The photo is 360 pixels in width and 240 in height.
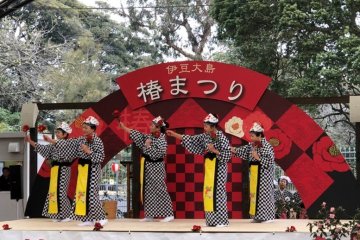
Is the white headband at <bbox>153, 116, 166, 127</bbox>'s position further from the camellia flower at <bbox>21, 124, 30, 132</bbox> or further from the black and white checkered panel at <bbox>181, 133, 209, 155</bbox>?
the camellia flower at <bbox>21, 124, 30, 132</bbox>

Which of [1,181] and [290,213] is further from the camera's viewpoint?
[1,181]

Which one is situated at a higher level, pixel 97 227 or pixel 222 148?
pixel 222 148

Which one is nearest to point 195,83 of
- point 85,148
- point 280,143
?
point 280,143

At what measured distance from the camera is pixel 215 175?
7582 mm

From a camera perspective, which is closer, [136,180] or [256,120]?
Result: [256,120]

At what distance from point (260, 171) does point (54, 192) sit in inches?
100

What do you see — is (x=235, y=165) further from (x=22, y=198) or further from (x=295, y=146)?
(x=22, y=198)

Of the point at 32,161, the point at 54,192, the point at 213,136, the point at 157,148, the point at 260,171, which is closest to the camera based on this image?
the point at 213,136

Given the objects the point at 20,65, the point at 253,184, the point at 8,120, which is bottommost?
the point at 253,184

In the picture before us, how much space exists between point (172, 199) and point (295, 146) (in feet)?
5.60

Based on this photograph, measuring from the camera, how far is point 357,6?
48.9ft

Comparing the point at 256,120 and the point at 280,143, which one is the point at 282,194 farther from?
the point at 256,120

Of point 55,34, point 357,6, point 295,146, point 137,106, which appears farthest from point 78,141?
point 55,34

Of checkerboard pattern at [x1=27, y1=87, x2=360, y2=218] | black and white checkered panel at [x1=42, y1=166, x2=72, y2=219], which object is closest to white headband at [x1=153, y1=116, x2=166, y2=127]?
checkerboard pattern at [x1=27, y1=87, x2=360, y2=218]
